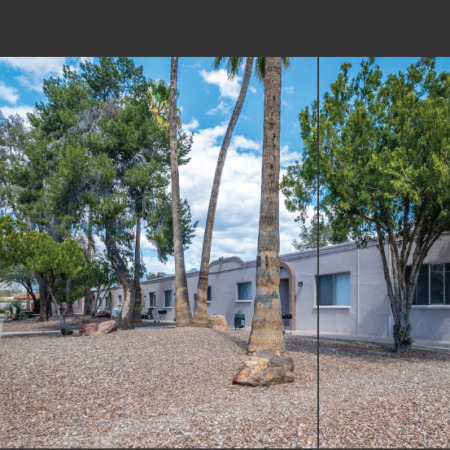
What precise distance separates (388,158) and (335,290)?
8.75 metres

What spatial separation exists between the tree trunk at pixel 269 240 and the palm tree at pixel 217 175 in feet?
17.3

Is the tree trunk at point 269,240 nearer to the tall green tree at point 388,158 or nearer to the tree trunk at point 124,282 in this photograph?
the tall green tree at point 388,158

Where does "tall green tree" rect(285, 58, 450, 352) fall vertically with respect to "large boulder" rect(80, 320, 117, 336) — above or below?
above

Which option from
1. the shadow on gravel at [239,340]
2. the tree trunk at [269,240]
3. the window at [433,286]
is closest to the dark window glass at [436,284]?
the window at [433,286]

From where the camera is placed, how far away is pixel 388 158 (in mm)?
8617

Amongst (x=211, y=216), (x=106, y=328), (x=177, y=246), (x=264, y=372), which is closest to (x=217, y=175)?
(x=211, y=216)

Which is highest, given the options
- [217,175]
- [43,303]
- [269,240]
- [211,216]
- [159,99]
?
[159,99]

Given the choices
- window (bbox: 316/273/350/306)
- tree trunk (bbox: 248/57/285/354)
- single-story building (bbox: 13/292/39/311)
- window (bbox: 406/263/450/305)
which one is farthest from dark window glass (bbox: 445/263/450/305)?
single-story building (bbox: 13/292/39/311)

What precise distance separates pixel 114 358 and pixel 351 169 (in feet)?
17.9

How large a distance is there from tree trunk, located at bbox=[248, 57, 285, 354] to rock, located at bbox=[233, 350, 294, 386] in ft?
3.15

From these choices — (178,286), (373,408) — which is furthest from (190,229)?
(373,408)

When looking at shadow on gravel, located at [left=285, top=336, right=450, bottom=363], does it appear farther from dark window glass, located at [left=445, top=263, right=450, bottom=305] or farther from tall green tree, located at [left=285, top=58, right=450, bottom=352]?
dark window glass, located at [left=445, top=263, right=450, bottom=305]

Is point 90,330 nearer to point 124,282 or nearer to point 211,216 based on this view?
point 124,282

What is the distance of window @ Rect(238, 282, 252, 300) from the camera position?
21203 mm
